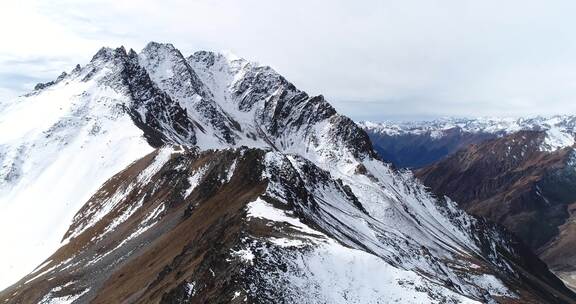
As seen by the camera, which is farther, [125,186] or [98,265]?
[125,186]

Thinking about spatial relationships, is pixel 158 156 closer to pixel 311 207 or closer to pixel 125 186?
pixel 125 186

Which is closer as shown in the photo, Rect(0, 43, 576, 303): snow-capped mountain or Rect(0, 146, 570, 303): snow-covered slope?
Rect(0, 146, 570, 303): snow-covered slope

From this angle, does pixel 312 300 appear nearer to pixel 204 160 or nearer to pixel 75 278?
pixel 75 278

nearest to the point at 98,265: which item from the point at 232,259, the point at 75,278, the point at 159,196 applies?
the point at 75,278

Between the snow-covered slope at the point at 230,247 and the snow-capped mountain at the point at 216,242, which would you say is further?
the snow-capped mountain at the point at 216,242

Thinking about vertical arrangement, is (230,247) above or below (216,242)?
above

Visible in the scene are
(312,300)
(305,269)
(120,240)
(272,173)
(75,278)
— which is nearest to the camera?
(312,300)

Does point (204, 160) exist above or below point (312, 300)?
above

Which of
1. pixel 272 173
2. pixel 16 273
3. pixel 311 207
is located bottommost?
pixel 16 273

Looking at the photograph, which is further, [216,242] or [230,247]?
[216,242]

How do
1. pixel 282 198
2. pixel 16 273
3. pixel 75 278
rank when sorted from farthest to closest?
pixel 16 273 → pixel 75 278 → pixel 282 198
